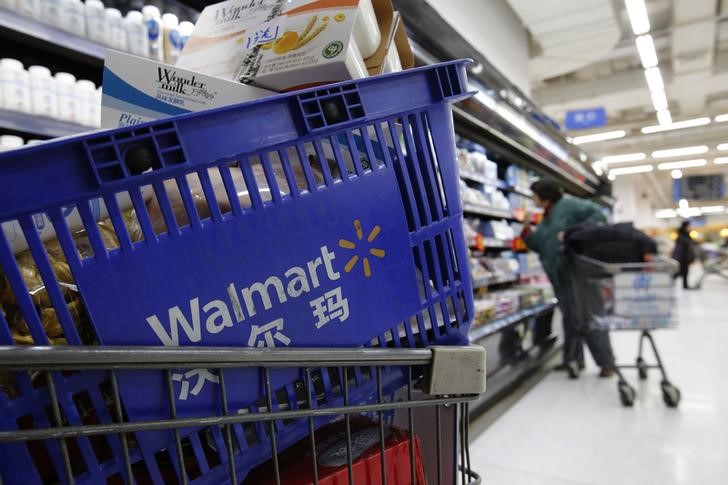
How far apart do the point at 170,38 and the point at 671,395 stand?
10.6 ft

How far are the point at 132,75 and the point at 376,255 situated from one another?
1.54 feet

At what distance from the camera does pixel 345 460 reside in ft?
2.37

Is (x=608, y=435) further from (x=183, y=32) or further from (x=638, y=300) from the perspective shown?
(x=183, y=32)

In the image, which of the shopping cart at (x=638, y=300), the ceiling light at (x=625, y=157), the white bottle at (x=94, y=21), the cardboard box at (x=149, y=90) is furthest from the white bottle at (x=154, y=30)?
the ceiling light at (x=625, y=157)

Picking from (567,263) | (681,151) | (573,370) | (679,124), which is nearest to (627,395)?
(573,370)

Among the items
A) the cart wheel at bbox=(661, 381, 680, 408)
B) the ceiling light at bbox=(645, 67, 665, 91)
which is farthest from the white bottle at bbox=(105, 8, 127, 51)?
the ceiling light at bbox=(645, 67, 665, 91)

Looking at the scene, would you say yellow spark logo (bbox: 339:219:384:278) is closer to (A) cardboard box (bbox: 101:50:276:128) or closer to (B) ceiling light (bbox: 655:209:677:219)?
(A) cardboard box (bbox: 101:50:276:128)

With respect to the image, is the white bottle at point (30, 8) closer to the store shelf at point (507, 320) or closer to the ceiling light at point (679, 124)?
the store shelf at point (507, 320)

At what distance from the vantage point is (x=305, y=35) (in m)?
0.85

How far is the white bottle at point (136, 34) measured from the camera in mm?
1650

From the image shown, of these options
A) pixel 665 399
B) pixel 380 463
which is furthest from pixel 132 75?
pixel 665 399

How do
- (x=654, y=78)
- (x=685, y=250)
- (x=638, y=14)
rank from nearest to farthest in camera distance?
(x=638, y=14) < (x=654, y=78) < (x=685, y=250)

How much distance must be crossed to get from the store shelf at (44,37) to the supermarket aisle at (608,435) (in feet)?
7.24

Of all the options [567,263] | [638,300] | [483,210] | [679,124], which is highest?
[679,124]
